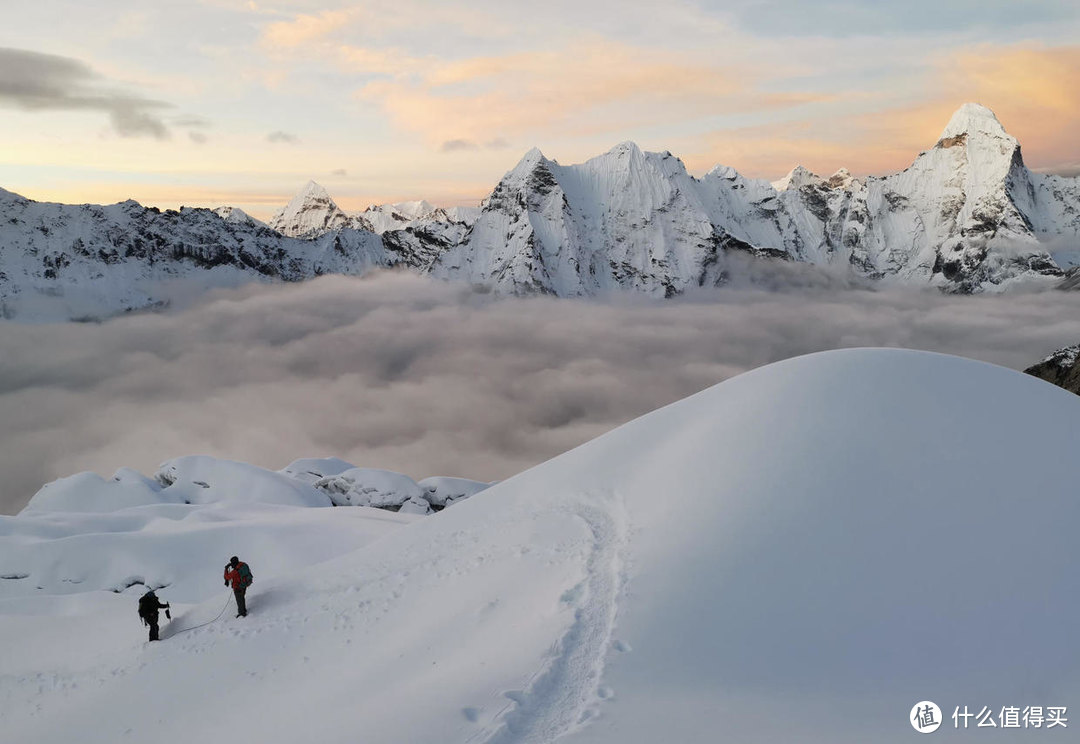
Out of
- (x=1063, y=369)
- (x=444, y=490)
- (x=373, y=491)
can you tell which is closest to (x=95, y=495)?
(x=373, y=491)

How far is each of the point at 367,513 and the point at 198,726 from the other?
5626cm

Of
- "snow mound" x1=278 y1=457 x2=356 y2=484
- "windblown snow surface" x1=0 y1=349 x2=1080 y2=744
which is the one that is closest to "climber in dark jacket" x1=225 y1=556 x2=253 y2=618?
"windblown snow surface" x1=0 y1=349 x2=1080 y2=744

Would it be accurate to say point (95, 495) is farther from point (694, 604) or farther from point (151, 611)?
point (694, 604)

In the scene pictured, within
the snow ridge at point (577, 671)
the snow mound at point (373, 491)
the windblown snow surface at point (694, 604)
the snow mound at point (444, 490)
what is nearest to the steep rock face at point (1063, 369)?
the snow mound at point (444, 490)

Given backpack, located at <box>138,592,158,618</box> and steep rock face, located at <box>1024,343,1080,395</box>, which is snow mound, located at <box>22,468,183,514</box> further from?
steep rock face, located at <box>1024,343,1080,395</box>

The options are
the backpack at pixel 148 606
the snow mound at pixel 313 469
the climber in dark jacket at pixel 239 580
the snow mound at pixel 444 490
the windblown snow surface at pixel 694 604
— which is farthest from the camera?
the snow mound at pixel 313 469

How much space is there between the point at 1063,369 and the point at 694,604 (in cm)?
11666

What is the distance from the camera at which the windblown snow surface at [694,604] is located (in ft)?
51.4

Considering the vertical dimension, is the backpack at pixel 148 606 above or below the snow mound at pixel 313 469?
above

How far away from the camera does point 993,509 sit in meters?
20.9

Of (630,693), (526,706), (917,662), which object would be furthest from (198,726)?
(917,662)

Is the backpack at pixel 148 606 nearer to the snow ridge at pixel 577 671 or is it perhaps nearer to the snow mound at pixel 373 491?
the snow ridge at pixel 577 671

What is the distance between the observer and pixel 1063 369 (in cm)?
10906

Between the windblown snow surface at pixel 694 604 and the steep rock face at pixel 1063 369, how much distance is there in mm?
92998
